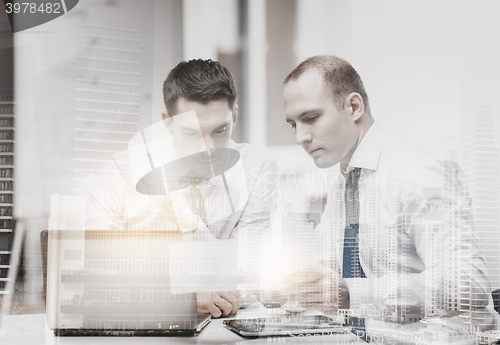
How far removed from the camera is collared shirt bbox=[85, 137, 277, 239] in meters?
1.64

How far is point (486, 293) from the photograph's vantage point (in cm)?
168

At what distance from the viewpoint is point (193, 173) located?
5.49 ft

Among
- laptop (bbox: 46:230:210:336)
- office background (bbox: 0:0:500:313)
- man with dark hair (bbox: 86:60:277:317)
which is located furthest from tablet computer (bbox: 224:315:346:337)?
office background (bbox: 0:0:500:313)

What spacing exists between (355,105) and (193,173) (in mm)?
785

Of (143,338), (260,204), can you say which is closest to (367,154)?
(260,204)

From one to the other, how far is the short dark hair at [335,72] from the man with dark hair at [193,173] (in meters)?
0.32

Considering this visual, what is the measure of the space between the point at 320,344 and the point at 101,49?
161cm

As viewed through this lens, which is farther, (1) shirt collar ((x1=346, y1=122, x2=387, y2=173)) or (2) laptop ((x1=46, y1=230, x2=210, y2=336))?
(1) shirt collar ((x1=346, y1=122, x2=387, y2=173))

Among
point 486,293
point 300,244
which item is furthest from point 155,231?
point 486,293

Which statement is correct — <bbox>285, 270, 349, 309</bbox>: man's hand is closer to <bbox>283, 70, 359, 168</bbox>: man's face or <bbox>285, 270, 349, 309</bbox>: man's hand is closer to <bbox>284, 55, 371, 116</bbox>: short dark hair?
<bbox>283, 70, 359, 168</bbox>: man's face

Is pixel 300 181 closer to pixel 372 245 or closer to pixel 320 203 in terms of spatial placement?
pixel 320 203

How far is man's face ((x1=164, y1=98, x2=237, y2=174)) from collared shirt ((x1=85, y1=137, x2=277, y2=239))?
5 cm

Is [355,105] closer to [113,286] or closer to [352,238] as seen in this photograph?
[352,238]

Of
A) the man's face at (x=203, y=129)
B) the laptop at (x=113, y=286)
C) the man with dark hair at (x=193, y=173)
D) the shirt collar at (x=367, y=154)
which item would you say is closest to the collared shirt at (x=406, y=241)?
the shirt collar at (x=367, y=154)
